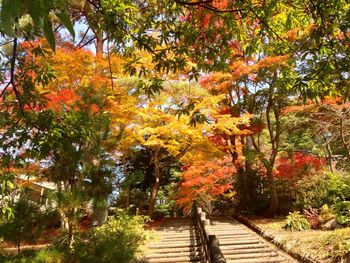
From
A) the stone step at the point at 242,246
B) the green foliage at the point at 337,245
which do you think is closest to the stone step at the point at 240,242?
the stone step at the point at 242,246

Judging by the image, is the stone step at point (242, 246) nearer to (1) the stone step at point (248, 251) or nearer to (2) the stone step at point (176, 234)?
(1) the stone step at point (248, 251)

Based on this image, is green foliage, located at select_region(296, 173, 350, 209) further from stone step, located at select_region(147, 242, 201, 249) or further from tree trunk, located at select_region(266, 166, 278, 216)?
stone step, located at select_region(147, 242, 201, 249)

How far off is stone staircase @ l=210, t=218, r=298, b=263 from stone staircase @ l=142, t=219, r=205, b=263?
63 cm

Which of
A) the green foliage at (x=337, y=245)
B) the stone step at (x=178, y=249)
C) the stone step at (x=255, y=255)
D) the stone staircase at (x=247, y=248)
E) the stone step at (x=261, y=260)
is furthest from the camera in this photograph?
the stone step at (x=178, y=249)

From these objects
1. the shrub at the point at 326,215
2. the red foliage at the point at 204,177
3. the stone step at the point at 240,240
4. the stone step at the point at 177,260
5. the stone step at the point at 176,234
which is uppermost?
the red foliage at the point at 204,177

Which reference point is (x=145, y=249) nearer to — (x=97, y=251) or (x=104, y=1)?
(x=97, y=251)

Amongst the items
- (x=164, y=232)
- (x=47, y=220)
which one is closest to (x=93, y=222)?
(x=164, y=232)

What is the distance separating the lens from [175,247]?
27.0 ft

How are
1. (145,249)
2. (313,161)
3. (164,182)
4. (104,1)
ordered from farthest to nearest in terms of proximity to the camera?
(164,182) → (313,161) → (145,249) → (104,1)

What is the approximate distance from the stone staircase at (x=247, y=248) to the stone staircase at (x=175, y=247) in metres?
0.63

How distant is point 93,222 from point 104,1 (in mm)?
7868

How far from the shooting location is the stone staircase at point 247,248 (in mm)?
6469

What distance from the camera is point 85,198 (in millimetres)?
4484

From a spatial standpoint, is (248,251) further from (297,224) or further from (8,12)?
(8,12)
